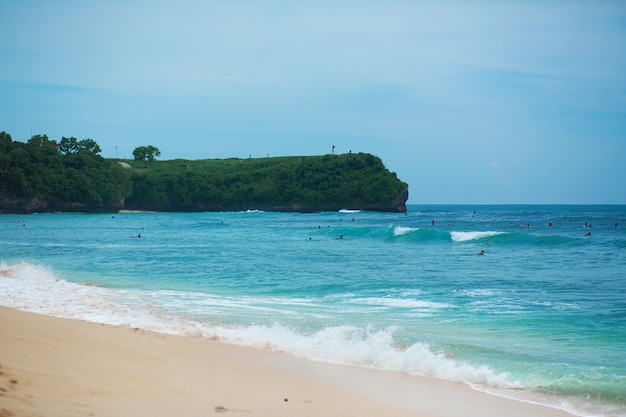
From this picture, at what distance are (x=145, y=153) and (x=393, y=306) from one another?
16315 cm

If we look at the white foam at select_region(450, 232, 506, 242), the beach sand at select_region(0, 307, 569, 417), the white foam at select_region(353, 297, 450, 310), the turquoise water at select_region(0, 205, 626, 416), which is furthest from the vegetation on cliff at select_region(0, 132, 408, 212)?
the beach sand at select_region(0, 307, 569, 417)

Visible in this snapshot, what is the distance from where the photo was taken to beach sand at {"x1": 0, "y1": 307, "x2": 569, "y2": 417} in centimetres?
608

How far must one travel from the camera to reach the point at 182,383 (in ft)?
24.3

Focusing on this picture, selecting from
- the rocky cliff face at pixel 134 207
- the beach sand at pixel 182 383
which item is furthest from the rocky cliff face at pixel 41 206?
the beach sand at pixel 182 383

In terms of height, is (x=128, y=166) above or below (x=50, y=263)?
above

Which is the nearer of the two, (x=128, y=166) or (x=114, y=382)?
(x=114, y=382)

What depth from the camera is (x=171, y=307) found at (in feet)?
49.3

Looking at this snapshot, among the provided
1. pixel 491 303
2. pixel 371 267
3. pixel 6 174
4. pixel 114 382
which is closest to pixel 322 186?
pixel 6 174

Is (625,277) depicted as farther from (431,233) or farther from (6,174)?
(6,174)

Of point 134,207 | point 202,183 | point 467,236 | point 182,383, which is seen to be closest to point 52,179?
point 134,207

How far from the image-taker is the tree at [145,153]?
169m

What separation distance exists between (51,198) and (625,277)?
10149 cm

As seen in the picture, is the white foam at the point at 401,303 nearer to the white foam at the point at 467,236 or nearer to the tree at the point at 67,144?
the white foam at the point at 467,236

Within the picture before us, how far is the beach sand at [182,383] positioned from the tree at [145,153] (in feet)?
542
